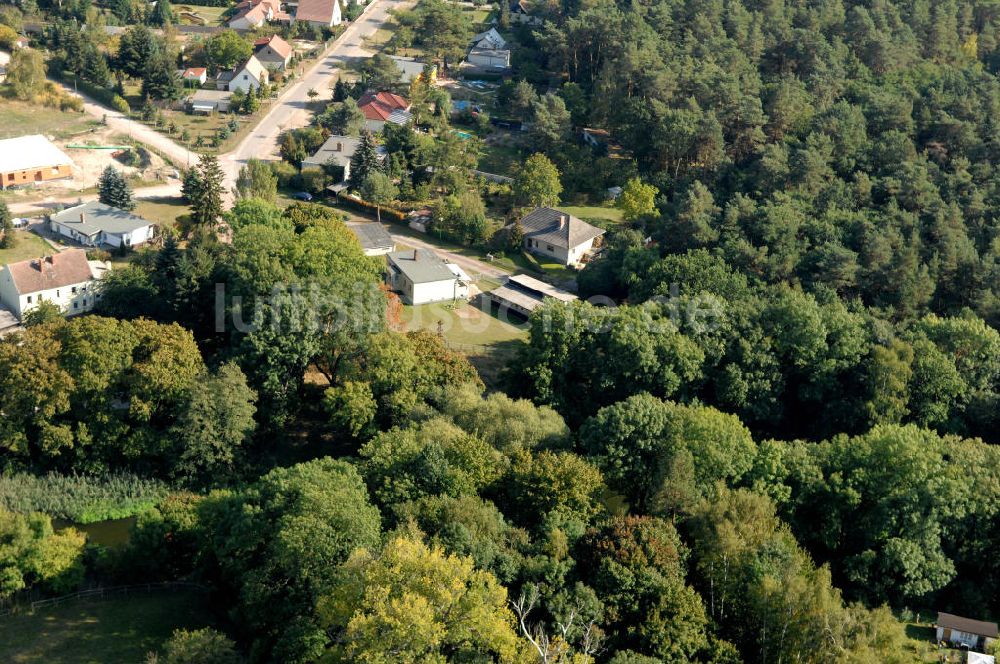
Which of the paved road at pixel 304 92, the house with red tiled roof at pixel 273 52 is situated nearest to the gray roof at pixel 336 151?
the paved road at pixel 304 92

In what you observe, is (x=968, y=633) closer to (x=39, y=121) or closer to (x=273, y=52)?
(x=39, y=121)

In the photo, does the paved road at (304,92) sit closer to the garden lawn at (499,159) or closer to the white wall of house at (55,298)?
the garden lawn at (499,159)

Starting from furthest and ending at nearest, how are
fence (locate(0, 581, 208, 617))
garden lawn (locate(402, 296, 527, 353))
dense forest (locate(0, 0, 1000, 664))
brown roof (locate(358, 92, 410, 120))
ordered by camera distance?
brown roof (locate(358, 92, 410, 120)) < garden lawn (locate(402, 296, 527, 353)) < fence (locate(0, 581, 208, 617)) < dense forest (locate(0, 0, 1000, 664))

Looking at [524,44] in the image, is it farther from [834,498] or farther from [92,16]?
[834,498]

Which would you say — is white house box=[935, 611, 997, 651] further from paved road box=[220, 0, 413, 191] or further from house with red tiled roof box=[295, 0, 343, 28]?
house with red tiled roof box=[295, 0, 343, 28]

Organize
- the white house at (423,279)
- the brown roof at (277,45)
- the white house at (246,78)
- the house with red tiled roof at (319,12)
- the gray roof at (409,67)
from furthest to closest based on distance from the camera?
the house with red tiled roof at (319,12) < the brown roof at (277,45) < the gray roof at (409,67) < the white house at (246,78) < the white house at (423,279)

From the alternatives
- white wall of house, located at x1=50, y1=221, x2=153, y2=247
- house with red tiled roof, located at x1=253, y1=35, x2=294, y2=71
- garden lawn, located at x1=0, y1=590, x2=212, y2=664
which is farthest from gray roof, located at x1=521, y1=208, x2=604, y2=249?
house with red tiled roof, located at x1=253, y1=35, x2=294, y2=71

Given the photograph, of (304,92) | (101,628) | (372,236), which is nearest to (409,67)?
(304,92)

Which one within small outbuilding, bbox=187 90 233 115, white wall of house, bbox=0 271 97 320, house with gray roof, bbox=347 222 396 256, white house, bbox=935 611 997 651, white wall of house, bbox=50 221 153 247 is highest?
small outbuilding, bbox=187 90 233 115
